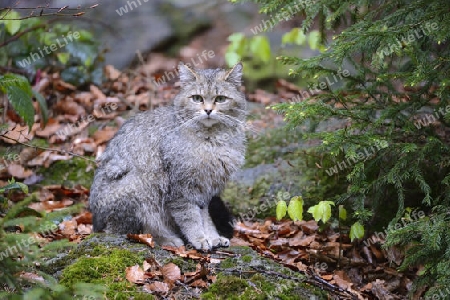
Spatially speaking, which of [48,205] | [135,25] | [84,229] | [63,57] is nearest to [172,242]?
[84,229]

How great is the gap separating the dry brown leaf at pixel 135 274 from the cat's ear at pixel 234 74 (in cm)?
195

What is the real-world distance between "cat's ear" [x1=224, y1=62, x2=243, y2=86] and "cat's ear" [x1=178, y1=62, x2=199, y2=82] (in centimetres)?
29

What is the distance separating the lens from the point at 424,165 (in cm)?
527

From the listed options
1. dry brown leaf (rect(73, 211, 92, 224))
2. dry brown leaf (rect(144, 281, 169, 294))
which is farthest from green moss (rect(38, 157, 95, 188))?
dry brown leaf (rect(144, 281, 169, 294))

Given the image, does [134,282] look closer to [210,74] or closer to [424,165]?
[210,74]

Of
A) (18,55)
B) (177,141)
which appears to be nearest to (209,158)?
(177,141)

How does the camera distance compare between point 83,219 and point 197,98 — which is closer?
point 197,98

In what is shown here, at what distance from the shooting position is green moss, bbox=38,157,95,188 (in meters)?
7.00

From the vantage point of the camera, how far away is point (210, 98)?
5051 millimetres

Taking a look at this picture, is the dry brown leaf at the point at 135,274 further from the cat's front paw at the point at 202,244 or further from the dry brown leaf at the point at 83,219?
the dry brown leaf at the point at 83,219

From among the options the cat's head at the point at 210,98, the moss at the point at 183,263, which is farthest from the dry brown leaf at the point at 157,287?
the cat's head at the point at 210,98

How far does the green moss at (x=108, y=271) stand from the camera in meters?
3.96

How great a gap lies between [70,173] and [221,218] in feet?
8.50

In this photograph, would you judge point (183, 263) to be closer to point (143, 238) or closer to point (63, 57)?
point (143, 238)
